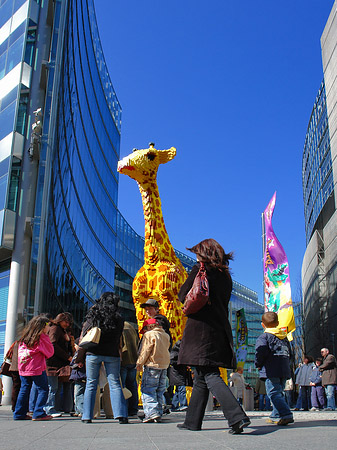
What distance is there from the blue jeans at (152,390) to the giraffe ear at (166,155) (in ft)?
18.2

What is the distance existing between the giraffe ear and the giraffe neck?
1.68 ft

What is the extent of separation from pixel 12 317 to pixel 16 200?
3643 mm

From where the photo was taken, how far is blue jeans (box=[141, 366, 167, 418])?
608cm

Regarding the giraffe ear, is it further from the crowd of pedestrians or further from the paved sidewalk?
the paved sidewalk

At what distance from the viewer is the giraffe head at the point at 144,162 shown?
10.6m

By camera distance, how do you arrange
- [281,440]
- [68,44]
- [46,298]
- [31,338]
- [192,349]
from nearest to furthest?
[281,440] < [192,349] < [31,338] < [46,298] < [68,44]

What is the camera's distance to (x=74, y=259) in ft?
81.3

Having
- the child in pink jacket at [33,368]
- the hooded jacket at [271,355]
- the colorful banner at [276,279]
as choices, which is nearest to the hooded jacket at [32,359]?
the child in pink jacket at [33,368]

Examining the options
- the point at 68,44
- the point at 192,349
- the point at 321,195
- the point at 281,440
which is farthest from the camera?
the point at 321,195

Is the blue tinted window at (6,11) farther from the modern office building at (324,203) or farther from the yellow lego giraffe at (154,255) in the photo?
the modern office building at (324,203)

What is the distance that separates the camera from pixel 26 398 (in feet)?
21.4

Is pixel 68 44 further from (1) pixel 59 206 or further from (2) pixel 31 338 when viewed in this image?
(2) pixel 31 338

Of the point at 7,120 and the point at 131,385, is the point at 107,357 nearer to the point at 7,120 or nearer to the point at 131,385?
the point at 131,385

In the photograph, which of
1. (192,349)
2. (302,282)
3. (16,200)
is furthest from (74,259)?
(302,282)
